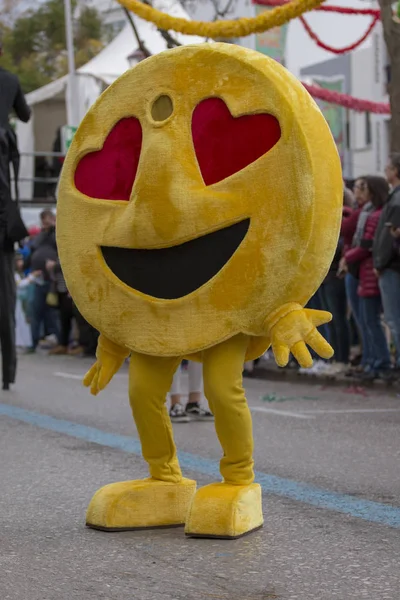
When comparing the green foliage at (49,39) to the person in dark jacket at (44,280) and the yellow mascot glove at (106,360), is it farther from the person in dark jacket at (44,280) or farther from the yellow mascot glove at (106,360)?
the yellow mascot glove at (106,360)

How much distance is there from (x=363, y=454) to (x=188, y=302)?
8.62 ft

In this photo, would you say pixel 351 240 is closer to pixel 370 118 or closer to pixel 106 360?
pixel 106 360

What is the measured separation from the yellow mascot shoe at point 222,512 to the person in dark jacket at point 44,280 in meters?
11.6

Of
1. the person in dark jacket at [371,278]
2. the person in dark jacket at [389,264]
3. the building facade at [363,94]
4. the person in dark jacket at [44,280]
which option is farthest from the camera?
the building facade at [363,94]

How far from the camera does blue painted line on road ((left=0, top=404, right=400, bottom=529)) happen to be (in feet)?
16.9

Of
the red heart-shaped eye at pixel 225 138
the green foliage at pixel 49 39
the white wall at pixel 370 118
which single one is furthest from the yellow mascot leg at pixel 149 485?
the green foliage at pixel 49 39

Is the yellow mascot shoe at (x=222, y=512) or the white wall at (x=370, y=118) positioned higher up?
the white wall at (x=370, y=118)

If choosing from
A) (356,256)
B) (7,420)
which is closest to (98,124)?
(7,420)

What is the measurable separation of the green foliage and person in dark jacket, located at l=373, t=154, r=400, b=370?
130 ft

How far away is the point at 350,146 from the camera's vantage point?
38.3 meters

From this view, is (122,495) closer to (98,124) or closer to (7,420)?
(98,124)

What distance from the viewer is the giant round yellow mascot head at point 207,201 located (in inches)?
179

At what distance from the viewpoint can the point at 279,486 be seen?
580 centimetres

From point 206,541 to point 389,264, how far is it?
6536 mm
